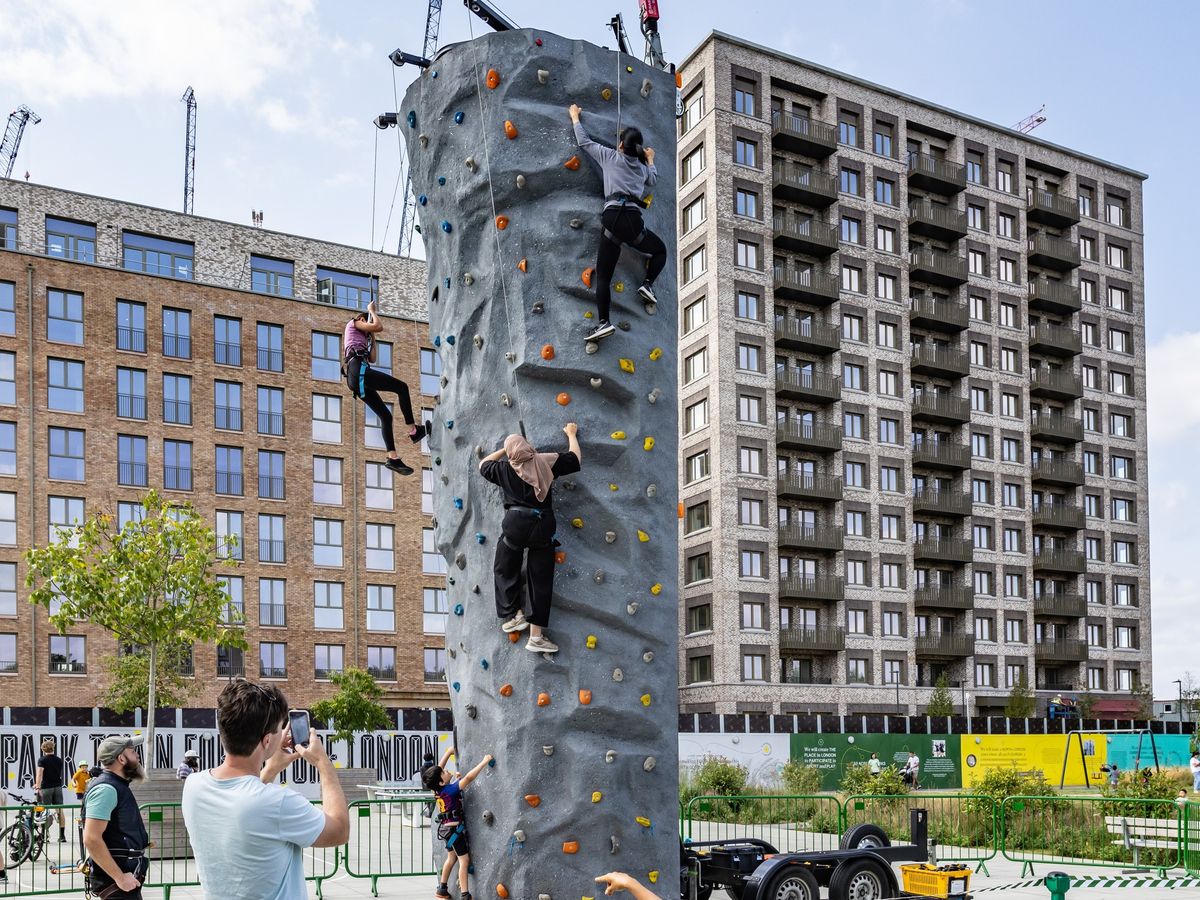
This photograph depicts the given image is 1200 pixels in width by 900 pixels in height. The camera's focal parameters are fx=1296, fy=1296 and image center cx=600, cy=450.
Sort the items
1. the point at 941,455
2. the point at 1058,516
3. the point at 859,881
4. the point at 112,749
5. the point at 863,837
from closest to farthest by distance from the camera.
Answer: the point at 112,749 → the point at 859,881 → the point at 863,837 → the point at 941,455 → the point at 1058,516

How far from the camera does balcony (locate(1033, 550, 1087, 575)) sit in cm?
8569

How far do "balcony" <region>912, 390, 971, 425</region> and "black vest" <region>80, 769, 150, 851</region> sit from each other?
75.1 metres

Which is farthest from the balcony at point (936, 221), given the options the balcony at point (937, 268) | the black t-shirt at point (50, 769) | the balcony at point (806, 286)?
the black t-shirt at point (50, 769)

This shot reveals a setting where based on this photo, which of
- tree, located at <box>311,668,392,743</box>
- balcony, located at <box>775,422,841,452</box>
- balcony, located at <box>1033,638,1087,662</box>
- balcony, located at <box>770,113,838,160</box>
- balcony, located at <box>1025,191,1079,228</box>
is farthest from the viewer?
balcony, located at <box>1025,191,1079,228</box>

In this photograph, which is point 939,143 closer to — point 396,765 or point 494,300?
point 396,765

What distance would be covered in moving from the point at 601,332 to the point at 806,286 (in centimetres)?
6863

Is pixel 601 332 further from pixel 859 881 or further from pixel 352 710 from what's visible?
pixel 352 710

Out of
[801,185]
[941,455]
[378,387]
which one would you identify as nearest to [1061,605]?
[941,455]

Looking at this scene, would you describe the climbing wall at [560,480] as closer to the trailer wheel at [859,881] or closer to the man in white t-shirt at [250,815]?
the man in white t-shirt at [250,815]

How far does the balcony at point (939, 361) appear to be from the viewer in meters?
81.6

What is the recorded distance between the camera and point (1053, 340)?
88.1m

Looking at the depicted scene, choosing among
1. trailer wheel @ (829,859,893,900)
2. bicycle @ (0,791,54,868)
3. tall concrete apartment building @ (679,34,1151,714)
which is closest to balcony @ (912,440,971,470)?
tall concrete apartment building @ (679,34,1151,714)

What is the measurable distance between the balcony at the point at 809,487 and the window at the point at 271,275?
1158 inches

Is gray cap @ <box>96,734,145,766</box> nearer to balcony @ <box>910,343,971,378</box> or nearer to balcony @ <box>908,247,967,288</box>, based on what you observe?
balcony @ <box>910,343,971,378</box>
